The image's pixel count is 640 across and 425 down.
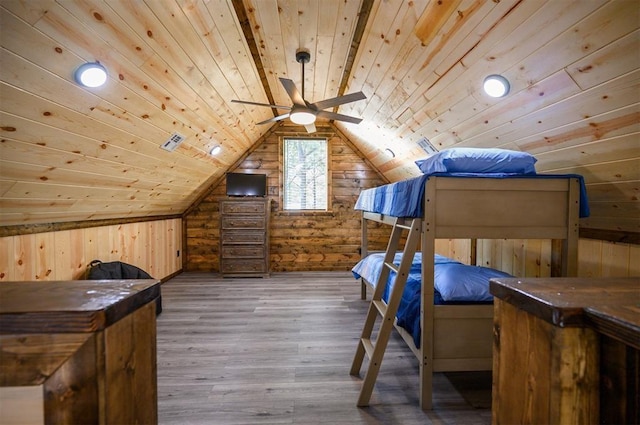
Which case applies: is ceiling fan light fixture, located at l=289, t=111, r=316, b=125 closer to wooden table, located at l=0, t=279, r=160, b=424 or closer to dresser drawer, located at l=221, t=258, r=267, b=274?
wooden table, located at l=0, t=279, r=160, b=424

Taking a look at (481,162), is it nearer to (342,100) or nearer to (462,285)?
(462,285)

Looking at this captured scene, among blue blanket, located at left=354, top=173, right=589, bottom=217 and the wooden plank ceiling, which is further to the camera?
blue blanket, located at left=354, top=173, right=589, bottom=217

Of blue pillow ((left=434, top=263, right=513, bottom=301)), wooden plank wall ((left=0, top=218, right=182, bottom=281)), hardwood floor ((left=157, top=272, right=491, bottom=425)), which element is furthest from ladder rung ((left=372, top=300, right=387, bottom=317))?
wooden plank wall ((left=0, top=218, right=182, bottom=281))

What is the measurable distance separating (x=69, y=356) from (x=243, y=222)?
4.15 m

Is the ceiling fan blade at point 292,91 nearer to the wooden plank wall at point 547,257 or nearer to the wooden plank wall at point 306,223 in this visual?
the wooden plank wall at point 547,257

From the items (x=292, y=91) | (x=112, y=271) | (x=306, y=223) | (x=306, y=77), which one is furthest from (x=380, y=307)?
(x=306, y=223)

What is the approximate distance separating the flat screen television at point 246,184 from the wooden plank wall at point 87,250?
3.84ft

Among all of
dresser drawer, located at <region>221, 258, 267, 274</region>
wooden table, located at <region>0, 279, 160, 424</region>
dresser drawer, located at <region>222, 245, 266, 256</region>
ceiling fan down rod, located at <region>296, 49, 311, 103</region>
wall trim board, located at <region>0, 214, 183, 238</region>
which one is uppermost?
ceiling fan down rod, located at <region>296, 49, 311, 103</region>

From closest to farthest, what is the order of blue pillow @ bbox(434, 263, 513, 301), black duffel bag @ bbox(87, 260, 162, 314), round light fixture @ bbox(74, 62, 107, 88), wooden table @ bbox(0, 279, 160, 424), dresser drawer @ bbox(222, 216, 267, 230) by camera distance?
wooden table @ bbox(0, 279, 160, 424), round light fixture @ bbox(74, 62, 107, 88), blue pillow @ bbox(434, 263, 513, 301), black duffel bag @ bbox(87, 260, 162, 314), dresser drawer @ bbox(222, 216, 267, 230)

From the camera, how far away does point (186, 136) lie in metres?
2.84

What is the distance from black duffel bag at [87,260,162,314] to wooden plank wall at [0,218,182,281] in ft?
0.26

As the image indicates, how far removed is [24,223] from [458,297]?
10.8 feet

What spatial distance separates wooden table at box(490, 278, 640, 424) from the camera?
1.93 feet

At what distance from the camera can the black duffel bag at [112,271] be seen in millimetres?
2897
